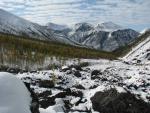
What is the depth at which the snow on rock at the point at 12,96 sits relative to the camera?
51.6 feet

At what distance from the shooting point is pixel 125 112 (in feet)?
77.7

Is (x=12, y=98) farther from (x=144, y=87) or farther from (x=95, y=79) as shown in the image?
(x=95, y=79)

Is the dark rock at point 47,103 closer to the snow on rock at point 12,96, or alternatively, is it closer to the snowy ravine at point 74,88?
the snowy ravine at point 74,88

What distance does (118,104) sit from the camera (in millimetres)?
23844

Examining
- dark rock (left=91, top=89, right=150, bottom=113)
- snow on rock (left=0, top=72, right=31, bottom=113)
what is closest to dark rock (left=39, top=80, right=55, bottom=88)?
dark rock (left=91, top=89, right=150, bottom=113)

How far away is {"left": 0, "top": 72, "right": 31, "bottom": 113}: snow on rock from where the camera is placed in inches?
619

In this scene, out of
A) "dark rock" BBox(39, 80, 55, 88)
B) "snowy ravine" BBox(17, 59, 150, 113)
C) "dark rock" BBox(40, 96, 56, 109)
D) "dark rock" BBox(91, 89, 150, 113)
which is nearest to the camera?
"dark rock" BBox(91, 89, 150, 113)

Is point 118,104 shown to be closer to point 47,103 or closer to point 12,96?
point 47,103

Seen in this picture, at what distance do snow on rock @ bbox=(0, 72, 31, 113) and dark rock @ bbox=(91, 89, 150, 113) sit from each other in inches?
299

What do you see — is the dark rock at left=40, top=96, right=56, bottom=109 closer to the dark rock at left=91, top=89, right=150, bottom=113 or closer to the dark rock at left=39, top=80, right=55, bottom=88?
the dark rock at left=91, top=89, right=150, bottom=113

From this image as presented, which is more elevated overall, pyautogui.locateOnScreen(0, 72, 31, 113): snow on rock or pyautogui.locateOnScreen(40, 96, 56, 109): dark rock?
pyautogui.locateOnScreen(0, 72, 31, 113): snow on rock

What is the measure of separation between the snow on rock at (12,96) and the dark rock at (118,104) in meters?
7.59

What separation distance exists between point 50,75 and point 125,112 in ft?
75.0

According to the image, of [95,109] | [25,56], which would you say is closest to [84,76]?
[95,109]
